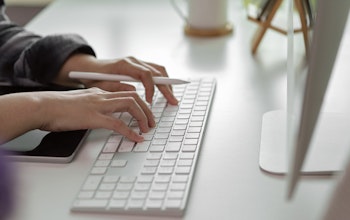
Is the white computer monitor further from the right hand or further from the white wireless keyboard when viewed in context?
the right hand

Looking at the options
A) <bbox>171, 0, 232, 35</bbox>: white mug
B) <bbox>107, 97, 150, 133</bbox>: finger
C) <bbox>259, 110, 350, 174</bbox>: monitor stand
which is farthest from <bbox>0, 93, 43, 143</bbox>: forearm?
<bbox>171, 0, 232, 35</bbox>: white mug

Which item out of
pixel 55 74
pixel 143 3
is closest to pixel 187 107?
pixel 55 74

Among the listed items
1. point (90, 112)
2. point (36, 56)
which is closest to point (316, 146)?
point (90, 112)

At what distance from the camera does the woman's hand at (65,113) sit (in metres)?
0.95

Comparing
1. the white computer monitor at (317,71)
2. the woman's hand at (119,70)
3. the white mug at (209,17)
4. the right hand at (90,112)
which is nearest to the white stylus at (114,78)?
the woman's hand at (119,70)

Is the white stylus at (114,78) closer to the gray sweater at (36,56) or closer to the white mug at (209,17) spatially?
the gray sweater at (36,56)

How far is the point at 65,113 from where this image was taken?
972 mm

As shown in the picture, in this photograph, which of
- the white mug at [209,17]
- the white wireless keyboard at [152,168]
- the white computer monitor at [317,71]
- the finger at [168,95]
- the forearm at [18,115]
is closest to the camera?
the white computer monitor at [317,71]

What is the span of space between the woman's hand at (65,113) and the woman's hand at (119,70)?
4.0 inches

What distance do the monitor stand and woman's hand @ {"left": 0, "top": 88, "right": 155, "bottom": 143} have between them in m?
0.19

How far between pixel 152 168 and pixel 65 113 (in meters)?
0.19

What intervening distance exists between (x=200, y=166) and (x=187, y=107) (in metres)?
0.20

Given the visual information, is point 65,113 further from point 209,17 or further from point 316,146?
point 209,17

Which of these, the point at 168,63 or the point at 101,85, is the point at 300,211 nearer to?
the point at 101,85
